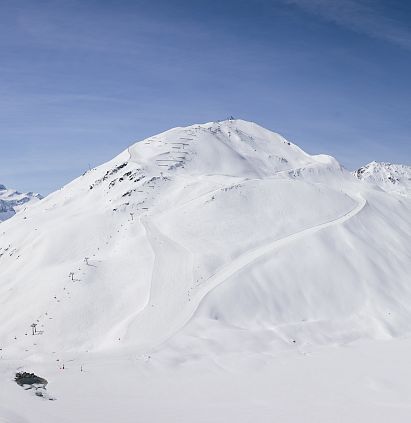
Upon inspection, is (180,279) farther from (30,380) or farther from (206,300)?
(30,380)

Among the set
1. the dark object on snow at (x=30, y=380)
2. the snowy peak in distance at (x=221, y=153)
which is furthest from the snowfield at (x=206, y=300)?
the snowy peak in distance at (x=221, y=153)

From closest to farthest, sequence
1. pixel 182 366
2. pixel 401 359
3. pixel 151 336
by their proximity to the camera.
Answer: pixel 182 366, pixel 401 359, pixel 151 336

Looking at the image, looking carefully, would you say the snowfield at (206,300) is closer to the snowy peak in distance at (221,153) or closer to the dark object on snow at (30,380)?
the dark object on snow at (30,380)

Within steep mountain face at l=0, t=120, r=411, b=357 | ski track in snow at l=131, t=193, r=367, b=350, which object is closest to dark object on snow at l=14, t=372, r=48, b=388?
steep mountain face at l=0, t=120, r=411, b=357

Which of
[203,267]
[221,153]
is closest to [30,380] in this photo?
[203,267]

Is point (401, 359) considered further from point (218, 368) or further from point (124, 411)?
point (124, 411)

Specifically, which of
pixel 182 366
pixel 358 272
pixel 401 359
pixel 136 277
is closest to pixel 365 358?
pixel 401 359
